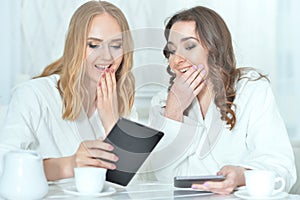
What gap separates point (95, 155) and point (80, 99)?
192mm

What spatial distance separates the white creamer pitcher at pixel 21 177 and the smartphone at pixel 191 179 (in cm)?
33

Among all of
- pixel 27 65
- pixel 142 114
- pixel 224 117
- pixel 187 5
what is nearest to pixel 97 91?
pixel 142 114

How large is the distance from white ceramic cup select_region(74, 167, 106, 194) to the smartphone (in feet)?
0.64

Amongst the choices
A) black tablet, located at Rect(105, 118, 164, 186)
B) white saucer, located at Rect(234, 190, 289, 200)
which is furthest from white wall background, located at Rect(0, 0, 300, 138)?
white saucer, located at Rect(234, 190, 289, 200)

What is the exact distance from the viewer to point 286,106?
8.20ft

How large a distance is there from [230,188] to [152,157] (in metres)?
0.24

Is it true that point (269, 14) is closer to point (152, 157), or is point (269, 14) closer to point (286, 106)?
point (286, 106)

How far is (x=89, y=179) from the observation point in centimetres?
123

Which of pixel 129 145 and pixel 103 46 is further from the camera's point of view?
pixel 103 46

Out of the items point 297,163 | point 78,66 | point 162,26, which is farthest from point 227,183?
point 162,26

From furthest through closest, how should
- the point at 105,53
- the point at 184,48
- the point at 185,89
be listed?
the point at 185,89 → the point at 184,48 → the point at 105,53

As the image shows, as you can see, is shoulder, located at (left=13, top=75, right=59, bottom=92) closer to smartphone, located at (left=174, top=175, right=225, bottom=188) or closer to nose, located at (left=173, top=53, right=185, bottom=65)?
nose, located at (left=173, top=53, right=185, bottom=65)

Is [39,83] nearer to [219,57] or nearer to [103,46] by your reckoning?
[103,46]

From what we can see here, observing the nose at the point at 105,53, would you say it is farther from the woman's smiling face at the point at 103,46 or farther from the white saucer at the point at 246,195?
the white saucer at the point at 246,195
